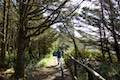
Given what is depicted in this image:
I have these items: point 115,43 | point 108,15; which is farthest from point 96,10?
point 115,43

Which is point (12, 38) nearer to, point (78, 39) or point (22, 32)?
point (78, 39)

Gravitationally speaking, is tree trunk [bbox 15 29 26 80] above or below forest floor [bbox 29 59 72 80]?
above

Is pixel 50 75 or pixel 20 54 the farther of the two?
pixel 50 75

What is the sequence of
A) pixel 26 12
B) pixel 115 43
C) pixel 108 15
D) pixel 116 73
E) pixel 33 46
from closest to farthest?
pixel 116 73 → pixel 26 12 → pixel 108 15 → pixel 115 43 → pixel 33 46

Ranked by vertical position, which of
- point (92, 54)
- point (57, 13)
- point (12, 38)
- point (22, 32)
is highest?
point (57, 13)

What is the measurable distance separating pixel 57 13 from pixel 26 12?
2.05 meters

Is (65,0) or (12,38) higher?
(65,0)

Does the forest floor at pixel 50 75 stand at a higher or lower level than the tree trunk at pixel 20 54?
lower

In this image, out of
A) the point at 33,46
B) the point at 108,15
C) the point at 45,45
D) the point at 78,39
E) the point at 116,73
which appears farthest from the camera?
the point at 45,45

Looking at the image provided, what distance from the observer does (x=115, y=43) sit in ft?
90.9

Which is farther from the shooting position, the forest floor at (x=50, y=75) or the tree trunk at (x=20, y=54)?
the tree trunk at (x=20, y=54)

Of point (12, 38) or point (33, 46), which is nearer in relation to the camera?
point (12, 38)

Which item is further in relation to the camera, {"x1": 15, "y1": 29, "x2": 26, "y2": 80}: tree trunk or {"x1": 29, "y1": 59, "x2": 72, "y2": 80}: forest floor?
{"x1": 15, "y1": 29, "x2": 26, "y2": 80}: tree trunk

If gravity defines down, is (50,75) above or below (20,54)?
below
